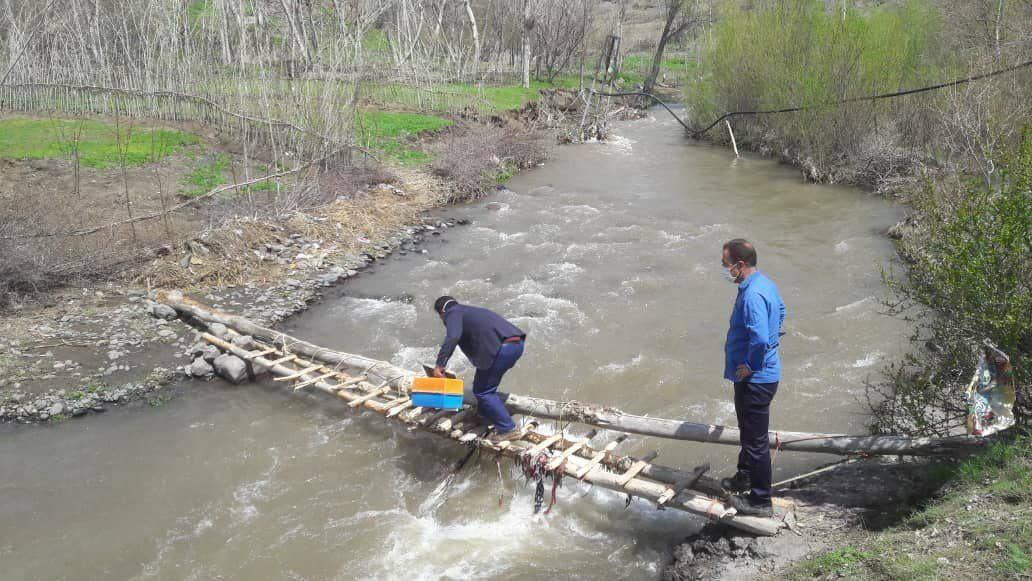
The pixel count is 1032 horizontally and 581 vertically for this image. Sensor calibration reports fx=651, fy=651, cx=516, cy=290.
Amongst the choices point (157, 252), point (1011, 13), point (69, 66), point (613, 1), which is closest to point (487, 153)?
point (157, 252)

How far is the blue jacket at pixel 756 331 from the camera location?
15.2ft

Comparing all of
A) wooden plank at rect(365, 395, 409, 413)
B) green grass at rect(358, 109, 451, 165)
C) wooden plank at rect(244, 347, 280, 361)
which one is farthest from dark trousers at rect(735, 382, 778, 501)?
green grass at rect(358, 109, 451, 165)

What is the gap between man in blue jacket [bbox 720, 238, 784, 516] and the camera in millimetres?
4672

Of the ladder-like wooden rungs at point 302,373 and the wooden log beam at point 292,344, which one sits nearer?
the wooden log beam at point 292,344

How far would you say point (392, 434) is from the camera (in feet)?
24.0

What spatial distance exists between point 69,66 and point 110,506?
20.3 meters

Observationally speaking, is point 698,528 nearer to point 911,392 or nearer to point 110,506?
point 911,392

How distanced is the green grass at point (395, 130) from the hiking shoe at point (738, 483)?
13.8 metres

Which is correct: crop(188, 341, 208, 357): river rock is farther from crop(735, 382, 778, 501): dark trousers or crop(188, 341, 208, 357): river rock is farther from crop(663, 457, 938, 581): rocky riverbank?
crop(735, 382, 778, 501): dark trousers

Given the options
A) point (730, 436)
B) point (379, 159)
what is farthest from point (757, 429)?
point (379, 159)

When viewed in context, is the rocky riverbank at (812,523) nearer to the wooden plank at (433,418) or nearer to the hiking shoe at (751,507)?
the hiking shoe at (751,507)

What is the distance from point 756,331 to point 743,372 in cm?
33

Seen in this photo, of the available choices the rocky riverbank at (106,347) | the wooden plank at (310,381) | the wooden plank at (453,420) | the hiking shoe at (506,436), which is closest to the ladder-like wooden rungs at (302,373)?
the wooden plank at (310,381)

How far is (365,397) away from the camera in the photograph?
6.88 m
